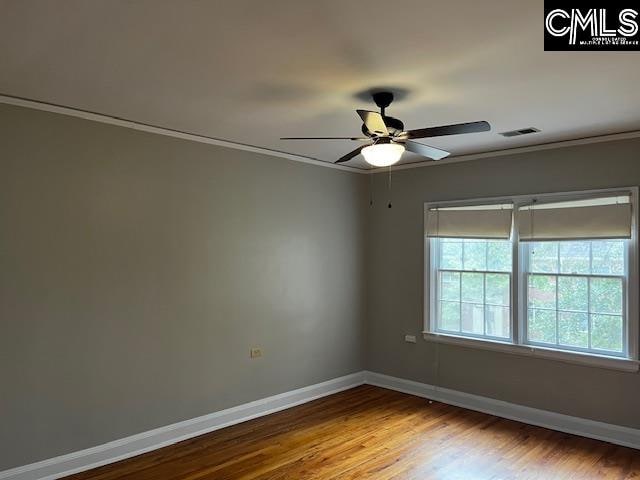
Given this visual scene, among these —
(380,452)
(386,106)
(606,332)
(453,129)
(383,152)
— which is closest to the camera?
(453,129)

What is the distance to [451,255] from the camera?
17.6ft

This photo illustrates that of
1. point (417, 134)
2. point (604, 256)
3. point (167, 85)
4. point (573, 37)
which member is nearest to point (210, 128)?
point (167, 85)

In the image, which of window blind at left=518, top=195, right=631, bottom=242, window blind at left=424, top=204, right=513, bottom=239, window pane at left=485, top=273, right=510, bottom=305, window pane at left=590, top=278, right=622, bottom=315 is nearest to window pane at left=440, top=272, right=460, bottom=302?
window pane at left=485, top=273, right=510, bottom=305

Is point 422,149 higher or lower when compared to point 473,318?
higher

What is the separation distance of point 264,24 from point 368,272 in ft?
13.7

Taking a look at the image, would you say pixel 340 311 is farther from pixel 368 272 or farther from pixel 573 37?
pixel 573 37

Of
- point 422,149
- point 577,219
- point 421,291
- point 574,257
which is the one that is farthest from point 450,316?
point 422,149

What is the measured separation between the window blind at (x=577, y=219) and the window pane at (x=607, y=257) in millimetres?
107

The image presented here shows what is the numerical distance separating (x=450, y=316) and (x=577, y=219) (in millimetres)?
1648

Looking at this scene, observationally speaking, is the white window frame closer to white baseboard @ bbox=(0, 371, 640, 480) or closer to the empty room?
the empty room

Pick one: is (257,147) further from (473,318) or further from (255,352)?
(473,318)

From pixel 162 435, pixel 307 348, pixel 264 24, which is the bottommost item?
pixel 162 435

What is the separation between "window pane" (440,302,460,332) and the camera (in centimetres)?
529

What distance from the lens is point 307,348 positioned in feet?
17.5
